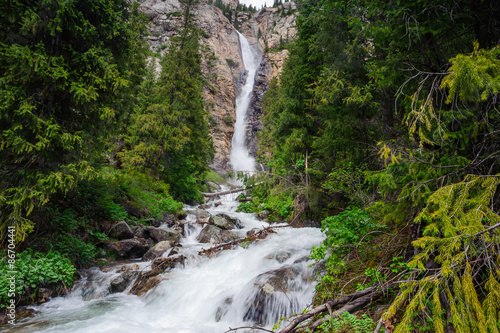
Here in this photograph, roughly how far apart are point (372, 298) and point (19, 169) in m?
7.54

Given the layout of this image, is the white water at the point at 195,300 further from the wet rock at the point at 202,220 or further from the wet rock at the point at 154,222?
the wet rock at the point at 202,220

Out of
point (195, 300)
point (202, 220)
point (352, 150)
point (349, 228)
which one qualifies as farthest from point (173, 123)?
point (349, 228)

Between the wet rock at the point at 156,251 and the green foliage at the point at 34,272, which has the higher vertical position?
the green foliage at the point at 34,272

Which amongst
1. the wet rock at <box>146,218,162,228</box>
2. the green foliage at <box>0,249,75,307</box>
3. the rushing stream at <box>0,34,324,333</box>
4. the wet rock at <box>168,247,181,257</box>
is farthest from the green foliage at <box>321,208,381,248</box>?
the wet rock at <box>146,218,162,228</box>

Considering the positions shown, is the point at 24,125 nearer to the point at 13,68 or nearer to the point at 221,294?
the point at 13,68

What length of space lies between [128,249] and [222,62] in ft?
184

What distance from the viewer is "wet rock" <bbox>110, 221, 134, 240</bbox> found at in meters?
9.09

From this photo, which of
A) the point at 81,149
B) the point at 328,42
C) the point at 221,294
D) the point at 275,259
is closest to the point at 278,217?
the point at 275,259

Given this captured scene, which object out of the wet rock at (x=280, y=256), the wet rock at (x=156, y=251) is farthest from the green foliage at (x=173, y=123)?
the wet rock at (x=280, y=256)

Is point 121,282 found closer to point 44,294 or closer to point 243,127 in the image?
point 44,294

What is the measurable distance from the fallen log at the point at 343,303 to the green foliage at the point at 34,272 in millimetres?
5771

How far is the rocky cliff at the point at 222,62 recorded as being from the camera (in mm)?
47844

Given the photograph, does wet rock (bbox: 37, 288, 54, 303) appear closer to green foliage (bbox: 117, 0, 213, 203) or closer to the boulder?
the boulder

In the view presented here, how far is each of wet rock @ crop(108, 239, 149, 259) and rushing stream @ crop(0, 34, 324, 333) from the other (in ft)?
1.95
